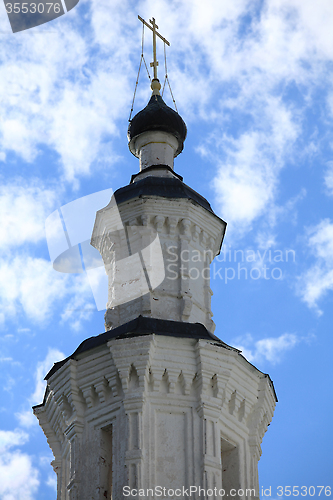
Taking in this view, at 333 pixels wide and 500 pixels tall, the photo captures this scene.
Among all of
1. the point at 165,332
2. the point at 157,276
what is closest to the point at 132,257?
the point at 157,276

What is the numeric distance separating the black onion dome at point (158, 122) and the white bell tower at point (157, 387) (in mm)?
2538

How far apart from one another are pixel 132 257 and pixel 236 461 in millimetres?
5097

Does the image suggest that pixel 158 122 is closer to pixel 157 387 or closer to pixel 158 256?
pixel 158 256

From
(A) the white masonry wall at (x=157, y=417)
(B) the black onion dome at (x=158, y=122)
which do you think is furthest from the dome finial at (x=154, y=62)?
(A) the white masonry wall at (x=157, y=417)

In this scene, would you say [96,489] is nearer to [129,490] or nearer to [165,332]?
[129,490]

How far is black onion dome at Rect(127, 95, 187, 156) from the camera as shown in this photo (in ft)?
73.7

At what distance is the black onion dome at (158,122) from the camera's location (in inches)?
885

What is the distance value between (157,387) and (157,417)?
23.6 inches

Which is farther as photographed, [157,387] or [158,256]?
[158,256]

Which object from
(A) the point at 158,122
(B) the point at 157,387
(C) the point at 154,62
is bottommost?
(B) the point at 157,387

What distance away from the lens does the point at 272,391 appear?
19.0 m

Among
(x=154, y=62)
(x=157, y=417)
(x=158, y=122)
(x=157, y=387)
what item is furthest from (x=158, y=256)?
(x=154, y=62)

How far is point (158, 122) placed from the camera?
22484mm

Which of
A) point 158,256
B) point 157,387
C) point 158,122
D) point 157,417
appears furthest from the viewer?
point 158,122
